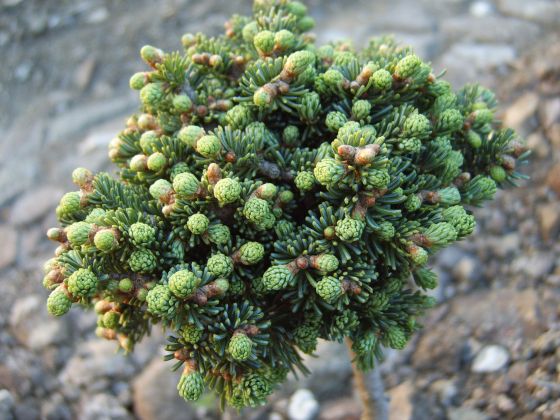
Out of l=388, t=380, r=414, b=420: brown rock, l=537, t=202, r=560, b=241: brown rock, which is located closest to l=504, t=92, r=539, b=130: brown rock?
l=537, t=202, r=560, b=241: brown rock

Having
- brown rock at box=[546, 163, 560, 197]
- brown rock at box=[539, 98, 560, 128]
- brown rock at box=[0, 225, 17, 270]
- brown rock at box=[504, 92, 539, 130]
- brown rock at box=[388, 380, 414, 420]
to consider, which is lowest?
brown rock at box=[388, 380, 414, 420]

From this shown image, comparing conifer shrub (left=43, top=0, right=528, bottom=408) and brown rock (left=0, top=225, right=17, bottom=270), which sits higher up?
brown rock (left=0, top=225, right=17, bottom=270)

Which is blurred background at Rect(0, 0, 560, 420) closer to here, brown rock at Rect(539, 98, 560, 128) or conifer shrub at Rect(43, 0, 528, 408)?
brown rock at Rect(539, 98, 560, 128)

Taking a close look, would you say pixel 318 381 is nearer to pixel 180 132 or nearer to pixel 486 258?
pixel 486 258

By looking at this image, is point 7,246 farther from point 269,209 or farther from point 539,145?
point 539,145

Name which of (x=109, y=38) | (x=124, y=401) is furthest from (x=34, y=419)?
(x=109, y=38)

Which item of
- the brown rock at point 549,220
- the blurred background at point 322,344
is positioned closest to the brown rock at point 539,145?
the blurred background at point 322,344

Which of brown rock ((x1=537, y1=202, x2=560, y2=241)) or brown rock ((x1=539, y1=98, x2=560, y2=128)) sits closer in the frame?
brown rock ((x1=537, y1=202, x2=560, y2=241))
